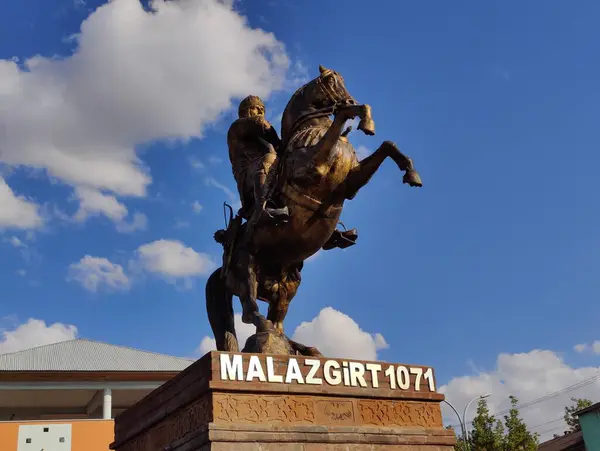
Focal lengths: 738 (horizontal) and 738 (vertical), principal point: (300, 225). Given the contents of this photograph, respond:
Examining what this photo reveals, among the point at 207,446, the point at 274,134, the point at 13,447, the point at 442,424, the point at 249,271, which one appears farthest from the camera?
the point at 13,447

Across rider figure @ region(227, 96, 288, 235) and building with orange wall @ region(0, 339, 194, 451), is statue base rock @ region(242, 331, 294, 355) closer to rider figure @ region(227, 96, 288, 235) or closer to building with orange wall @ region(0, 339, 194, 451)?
rider figure @ region(227, 96, 288, 235)

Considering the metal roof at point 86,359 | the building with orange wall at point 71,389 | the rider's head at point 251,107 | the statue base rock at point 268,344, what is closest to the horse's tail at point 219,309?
the statue base rock at point 268,344

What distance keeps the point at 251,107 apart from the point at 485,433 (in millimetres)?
17847

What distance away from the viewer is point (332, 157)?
22.4 feet

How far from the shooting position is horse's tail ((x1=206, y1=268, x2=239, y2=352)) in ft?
26.0

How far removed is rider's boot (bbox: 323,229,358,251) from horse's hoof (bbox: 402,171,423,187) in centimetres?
121

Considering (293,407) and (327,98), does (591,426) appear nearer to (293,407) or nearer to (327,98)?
(327,98)

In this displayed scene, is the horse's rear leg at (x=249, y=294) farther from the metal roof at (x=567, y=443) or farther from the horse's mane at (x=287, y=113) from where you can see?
the metal roof at (x=567, y=443)

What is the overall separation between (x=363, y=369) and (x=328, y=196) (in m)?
1.63

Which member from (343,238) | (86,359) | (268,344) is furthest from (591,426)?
(268,344)

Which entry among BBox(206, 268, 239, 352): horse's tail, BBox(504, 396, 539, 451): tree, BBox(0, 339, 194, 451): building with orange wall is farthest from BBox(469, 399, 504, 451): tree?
BBox(206, 268, 239, 352): horse's tail

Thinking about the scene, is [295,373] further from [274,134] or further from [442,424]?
[274,134]

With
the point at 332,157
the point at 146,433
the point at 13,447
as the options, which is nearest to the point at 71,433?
the point at 13,447

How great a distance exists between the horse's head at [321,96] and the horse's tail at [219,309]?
1.92 m
